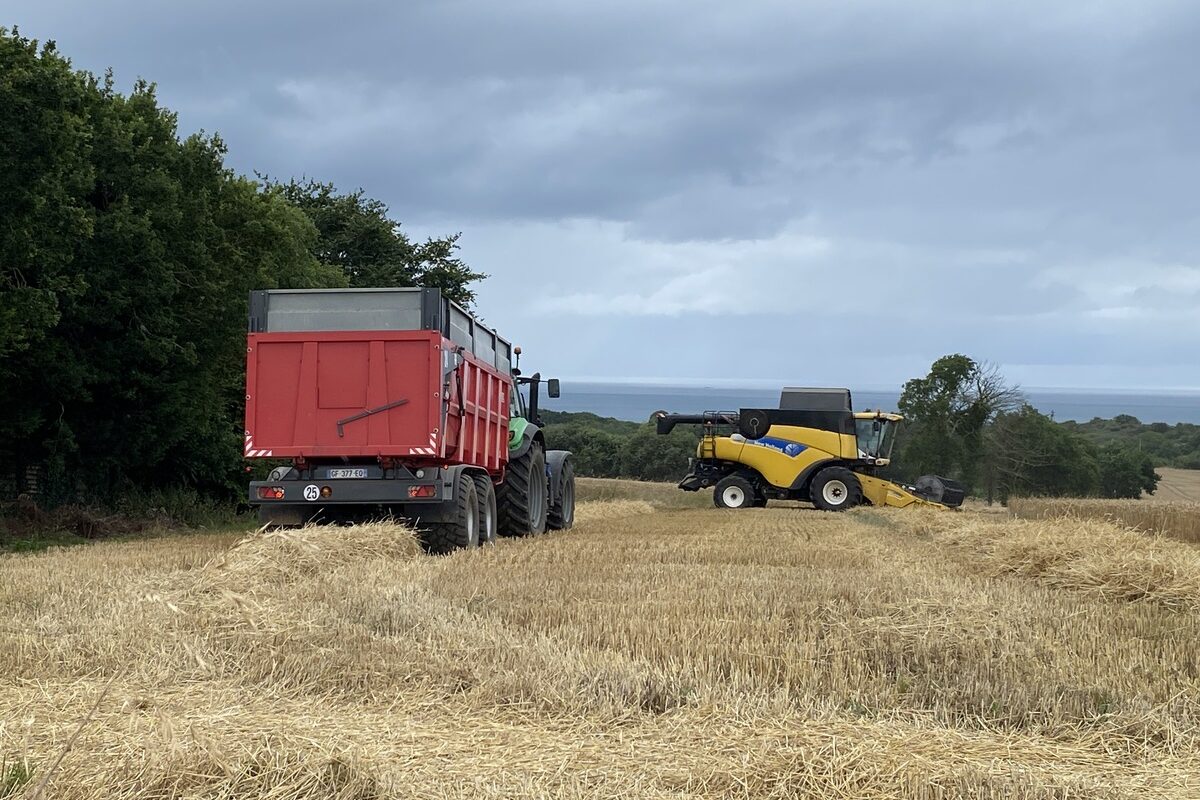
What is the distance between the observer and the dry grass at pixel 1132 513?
73.9 ft

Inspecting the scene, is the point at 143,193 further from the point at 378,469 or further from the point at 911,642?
the point at 911,642

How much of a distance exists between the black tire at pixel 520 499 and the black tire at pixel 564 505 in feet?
5.53

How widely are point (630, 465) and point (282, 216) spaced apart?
55156 mm

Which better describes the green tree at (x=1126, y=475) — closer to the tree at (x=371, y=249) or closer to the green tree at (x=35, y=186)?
the tree at (x=371, y=249)

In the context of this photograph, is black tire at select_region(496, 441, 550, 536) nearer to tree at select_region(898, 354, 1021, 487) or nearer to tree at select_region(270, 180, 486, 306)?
A: tree at select_region(270, 180, 486, 306)

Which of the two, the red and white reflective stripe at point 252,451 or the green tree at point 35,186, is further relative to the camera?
the green tree at point 35,186

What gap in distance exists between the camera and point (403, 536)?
11.8 m

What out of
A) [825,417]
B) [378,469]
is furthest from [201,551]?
[825,417]

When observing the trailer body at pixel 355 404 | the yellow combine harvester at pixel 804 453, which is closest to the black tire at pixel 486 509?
the trailer body at pixel 355 404

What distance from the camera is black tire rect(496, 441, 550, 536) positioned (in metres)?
15.9

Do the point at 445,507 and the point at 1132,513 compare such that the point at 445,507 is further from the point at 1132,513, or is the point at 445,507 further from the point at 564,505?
the point at 1132,513

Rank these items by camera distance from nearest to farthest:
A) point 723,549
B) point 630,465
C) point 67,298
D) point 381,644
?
point 381,644 → point 723,549 → point 67,298 → point 630,465

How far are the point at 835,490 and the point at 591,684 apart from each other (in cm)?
2378

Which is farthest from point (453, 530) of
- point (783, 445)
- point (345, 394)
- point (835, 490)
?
point (783, 445)
